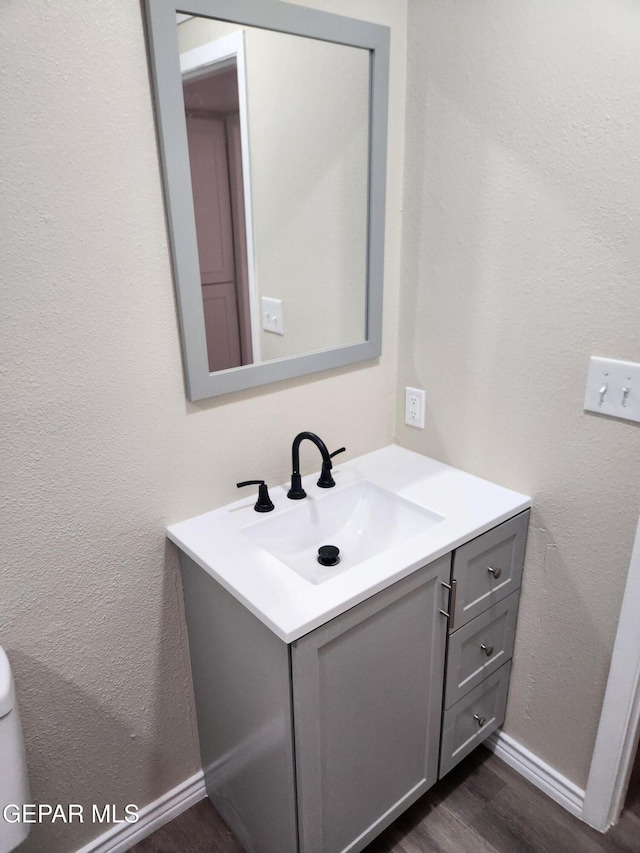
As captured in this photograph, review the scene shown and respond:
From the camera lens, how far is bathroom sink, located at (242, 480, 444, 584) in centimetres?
143

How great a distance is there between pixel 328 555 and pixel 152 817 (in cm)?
89

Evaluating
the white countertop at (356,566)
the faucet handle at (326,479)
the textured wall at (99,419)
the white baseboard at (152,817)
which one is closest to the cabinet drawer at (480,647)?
the white countertop at (356,566)

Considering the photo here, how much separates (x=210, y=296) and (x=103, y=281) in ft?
0.80

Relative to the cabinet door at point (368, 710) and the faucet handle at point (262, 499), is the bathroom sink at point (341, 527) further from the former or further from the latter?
the cabinet door at point (368, 710)

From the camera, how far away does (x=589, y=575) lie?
144 centimetres

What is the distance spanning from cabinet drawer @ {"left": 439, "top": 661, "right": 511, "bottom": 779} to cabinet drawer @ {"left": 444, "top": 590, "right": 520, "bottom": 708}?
0.11 ft

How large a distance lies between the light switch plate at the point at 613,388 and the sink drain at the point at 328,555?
0.67 m

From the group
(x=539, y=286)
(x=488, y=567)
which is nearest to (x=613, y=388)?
(x=539, y=286)

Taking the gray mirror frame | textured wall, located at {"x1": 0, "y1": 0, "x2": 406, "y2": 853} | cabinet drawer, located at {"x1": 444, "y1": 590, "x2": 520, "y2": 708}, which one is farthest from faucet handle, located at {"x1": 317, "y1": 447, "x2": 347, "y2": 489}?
cabinet drawer, located at {"x1": 444, "y1": 590, "x2": 520, "y2": 708}

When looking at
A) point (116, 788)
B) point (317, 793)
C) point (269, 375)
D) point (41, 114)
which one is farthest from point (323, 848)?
point (41, 114)

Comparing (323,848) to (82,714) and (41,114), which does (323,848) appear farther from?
(41,114)

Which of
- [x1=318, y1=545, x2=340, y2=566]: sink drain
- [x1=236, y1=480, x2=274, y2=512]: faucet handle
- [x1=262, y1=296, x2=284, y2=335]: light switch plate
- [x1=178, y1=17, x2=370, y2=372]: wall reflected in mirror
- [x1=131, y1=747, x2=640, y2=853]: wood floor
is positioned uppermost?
[x1=178, y1=17, x2=370, y2=372]: wall reflected in mirror

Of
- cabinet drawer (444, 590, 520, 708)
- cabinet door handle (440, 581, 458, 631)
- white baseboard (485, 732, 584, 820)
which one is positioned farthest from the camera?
white baseboard (485, 732, 584, 820)

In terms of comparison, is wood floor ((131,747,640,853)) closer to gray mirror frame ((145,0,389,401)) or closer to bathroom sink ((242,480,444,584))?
bathroom sink ((242,480,444,584))
